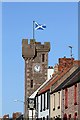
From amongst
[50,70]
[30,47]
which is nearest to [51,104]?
[50,70]

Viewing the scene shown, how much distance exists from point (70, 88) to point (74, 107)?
249 centimetres

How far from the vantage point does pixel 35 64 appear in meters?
89.4

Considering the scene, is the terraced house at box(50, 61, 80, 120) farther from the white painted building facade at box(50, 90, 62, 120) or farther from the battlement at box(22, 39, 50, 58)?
the battlement at box(22, 39, 50, 58)

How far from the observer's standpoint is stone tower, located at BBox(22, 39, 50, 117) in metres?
87.5

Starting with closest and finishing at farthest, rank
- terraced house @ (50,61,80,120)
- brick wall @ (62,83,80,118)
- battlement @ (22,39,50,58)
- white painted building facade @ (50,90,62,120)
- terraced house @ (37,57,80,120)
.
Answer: brick wall @ (62,83,80,118)
terraced house @ (50,61,80,120)
terraced house @ (37,57,80,120)
white painted building facade @ (50,90,62,120)
battlement @ (22,39,50,58)

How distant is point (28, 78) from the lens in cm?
8844

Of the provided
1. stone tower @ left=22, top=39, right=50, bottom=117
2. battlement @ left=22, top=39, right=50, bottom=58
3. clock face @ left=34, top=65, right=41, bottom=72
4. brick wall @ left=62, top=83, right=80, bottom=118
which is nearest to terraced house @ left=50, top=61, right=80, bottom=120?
brick wall @ left=62, top=83, right=80, bottom=118

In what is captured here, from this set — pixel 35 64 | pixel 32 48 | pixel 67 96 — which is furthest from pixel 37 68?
pixel 67 96

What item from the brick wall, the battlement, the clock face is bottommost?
the brick wall

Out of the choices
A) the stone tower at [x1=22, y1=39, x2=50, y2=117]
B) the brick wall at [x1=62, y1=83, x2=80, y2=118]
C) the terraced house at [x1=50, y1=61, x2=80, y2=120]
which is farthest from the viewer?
the stone tower at [x1=22, y1=39, x2=50, y2=117]

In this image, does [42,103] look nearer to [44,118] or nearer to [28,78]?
[44,118]

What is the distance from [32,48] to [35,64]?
134 inches

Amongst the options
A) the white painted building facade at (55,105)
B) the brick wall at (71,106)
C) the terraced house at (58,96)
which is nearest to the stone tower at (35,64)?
the terraced house at (58,96)

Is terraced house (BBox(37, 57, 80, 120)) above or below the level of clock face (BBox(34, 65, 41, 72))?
below
